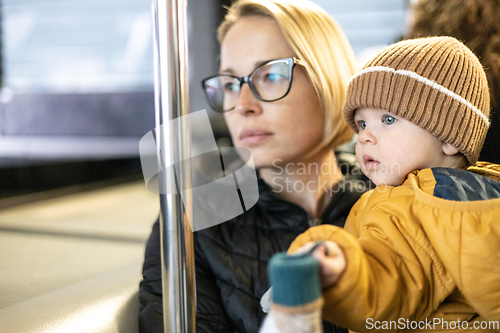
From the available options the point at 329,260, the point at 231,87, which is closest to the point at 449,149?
the point at 329,260

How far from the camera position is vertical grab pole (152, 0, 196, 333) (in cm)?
47

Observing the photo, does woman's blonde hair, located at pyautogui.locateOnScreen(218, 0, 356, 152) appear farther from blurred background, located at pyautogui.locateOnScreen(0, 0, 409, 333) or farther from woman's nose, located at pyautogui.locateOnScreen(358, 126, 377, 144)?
blurred background, located at pyautogui.locateOnScreen(0, 0, 409, 333)

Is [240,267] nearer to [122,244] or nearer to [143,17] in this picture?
[122,244]

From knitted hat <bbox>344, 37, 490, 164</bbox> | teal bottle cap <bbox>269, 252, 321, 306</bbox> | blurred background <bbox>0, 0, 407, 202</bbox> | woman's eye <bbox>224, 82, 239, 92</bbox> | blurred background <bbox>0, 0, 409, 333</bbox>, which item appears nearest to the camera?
teal bottle cap <bbox>269, 252, 321, 306</bbox>

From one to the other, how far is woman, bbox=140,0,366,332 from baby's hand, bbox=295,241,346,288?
16.6 inches

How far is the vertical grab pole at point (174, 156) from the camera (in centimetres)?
47

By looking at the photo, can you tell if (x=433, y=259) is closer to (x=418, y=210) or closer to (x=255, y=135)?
(x=418, y=210)

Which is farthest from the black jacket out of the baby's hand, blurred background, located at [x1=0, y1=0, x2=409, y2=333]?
blurred background, located at [x1=0, y1=0, x2=409, y2=333]

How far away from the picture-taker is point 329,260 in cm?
42

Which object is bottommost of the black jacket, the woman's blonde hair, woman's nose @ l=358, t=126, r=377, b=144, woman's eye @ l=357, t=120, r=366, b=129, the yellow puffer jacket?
the black jacket

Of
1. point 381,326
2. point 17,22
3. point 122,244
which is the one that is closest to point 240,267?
point 381,326

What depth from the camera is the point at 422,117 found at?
625 millimetres

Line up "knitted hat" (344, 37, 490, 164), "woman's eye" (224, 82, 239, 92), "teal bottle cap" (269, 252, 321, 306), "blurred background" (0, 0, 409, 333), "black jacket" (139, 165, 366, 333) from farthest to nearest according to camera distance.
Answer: "blurred background" (0, 0, 409, 333), "woman's eye" (224, 82, 239, 92), "black jacket" (139, 165, 366, 333), "knitted hat" (344, 37, 490, 164), "teal bottle cap" (269, 252, 321, 306)

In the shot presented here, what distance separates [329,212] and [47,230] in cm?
132
